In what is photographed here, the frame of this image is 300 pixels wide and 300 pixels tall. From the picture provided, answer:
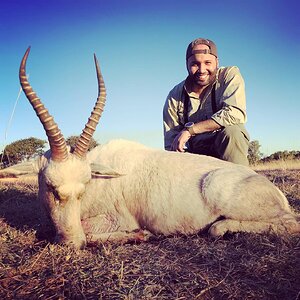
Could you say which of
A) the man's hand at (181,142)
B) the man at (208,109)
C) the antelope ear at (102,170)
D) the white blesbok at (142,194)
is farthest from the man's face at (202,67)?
the antelope ear at (102,170)

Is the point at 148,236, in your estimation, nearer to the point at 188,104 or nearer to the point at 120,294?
the point at 120,294

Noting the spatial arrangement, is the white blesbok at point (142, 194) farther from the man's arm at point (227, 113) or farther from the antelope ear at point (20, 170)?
the man's arm at point (227, 113)

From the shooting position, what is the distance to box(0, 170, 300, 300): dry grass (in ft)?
7.59

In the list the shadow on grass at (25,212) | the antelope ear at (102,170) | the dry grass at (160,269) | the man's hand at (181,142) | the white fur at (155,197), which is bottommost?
the shadow on grass at (25,212)

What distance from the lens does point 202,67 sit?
20.1 ft

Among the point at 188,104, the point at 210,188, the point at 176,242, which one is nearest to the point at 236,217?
the point at 210,188

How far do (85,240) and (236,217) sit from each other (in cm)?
167

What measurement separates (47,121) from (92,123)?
0.53 m

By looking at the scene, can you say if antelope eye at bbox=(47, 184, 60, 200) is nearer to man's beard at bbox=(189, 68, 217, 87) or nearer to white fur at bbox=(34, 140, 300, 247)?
white fur at bbox=(34, 140, 300, 247)

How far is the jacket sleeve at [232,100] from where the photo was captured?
5734 mm

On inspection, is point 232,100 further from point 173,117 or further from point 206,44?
point 173,117

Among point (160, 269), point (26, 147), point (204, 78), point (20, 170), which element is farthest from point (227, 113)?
point (26, 147)

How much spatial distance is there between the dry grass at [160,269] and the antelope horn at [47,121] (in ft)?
3.18

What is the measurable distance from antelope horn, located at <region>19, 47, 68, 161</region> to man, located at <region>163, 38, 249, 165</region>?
2.22m
